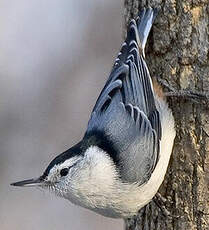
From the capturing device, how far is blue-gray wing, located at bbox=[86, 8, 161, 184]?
312 cm

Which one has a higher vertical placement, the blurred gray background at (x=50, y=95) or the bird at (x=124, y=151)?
the bird at (x=124, y=151)

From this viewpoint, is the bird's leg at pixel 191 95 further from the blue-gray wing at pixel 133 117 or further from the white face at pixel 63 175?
the white face at pixel 63 175

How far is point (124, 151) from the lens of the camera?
10.2 ft

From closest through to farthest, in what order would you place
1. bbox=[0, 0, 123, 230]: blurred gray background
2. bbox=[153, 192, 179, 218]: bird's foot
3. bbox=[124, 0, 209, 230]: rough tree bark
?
bbox=[124, 0, 209, 230]: rough tree bark
bbox=[153, 192, 179, 218]: bird's foot
bbox=[0, 0, 123, 230]: blurred gray background

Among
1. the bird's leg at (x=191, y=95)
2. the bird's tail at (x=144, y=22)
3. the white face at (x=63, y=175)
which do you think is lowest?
the white face at (x=63, y=175)

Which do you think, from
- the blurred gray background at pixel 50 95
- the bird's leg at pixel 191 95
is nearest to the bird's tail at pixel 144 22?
the bird's leg at pixel 191 95

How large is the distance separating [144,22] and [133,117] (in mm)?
355

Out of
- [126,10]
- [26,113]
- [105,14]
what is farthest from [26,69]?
[126,10]

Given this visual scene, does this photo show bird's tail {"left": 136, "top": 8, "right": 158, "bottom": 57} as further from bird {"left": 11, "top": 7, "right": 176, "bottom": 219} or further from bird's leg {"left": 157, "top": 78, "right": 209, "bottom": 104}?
bird's leg {"left": 157, "top": 78, "right": 209, "bottom": 104}

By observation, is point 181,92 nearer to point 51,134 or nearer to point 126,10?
point 126,10

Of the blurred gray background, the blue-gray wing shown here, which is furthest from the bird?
the blurred gray background

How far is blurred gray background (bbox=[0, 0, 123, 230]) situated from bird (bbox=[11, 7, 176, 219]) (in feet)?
9.29

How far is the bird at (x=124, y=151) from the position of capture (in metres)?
3.09

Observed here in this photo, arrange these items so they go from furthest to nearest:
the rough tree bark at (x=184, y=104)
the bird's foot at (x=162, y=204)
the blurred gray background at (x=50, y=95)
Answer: the blurred gray background at (x=50, y=95), the bird's foot at (x=162, y=204), the rough tree bark at (x=184, y=104)
